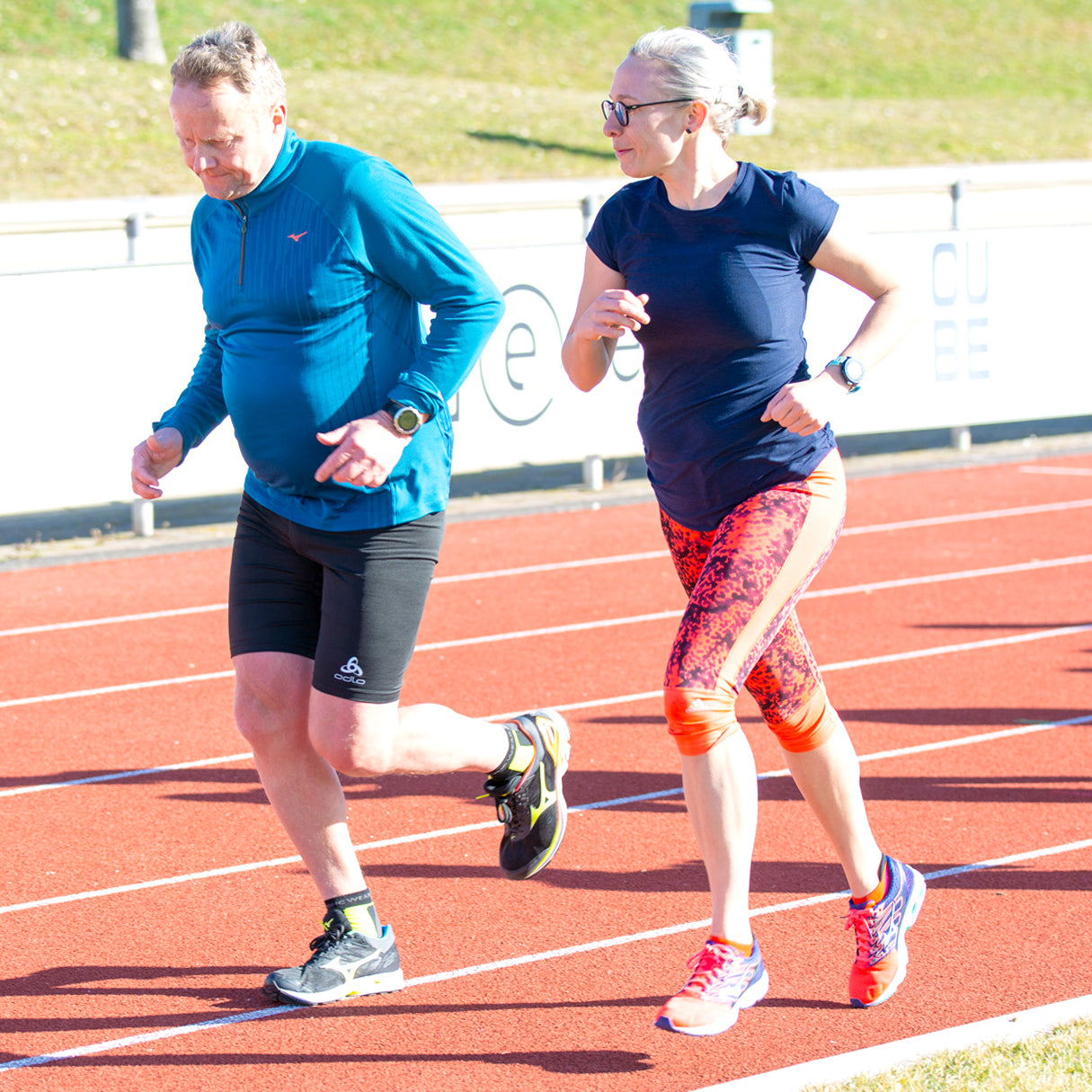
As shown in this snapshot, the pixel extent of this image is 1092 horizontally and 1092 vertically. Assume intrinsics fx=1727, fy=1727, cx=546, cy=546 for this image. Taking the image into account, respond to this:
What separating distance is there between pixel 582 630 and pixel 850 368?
178 inches

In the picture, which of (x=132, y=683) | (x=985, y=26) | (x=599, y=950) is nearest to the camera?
(x=599, y=950)

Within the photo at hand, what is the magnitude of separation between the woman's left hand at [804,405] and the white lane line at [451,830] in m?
2.13

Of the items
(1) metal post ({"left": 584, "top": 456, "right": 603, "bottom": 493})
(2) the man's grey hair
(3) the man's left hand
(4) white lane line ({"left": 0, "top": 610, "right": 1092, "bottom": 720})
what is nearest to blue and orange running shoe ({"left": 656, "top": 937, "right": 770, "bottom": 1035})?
(3) the man's left hand

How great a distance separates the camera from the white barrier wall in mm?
10008

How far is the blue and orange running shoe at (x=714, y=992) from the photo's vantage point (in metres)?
3.68

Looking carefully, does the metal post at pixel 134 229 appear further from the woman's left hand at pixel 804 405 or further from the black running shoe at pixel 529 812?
the woman's left hand at pixel 804 405

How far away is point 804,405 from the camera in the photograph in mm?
3699

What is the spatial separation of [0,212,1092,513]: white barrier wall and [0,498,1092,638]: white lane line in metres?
0.98

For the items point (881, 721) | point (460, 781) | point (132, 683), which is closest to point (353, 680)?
point (460, 781)

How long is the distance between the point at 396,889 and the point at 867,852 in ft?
4.75

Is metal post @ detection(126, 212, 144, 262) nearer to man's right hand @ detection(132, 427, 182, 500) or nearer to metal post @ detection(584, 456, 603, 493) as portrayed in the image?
metal post @ detection(584, 456, 603, 493)

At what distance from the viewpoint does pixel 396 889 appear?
15.9ft

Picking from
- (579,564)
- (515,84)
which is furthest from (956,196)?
(515,84)

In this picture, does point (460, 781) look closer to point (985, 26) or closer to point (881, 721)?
point (881, 721)
